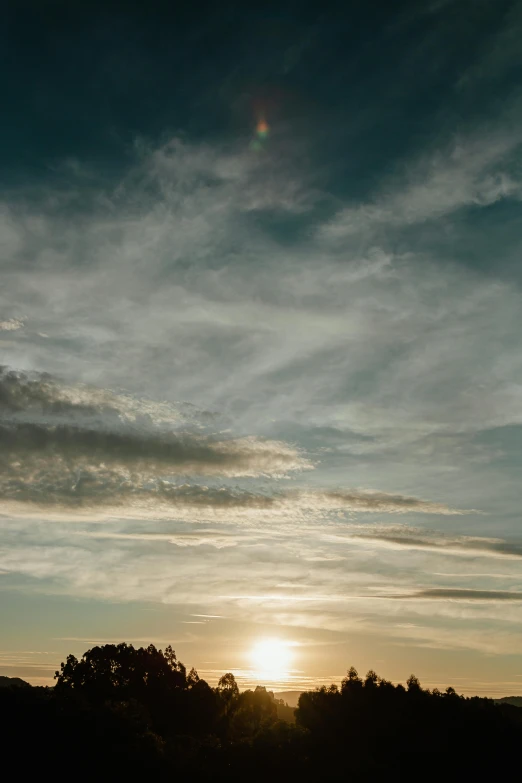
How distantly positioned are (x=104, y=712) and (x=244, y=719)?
41.2 m

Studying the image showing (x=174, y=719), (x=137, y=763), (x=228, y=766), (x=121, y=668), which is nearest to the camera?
(x=137, y=763)

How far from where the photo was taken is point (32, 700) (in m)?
72.4

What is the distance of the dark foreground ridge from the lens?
62281mm

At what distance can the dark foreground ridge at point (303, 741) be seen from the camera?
204 feet

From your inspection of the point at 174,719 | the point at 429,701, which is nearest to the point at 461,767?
the point at 429,701

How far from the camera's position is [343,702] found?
8275cm

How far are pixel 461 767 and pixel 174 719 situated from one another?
1925 inches

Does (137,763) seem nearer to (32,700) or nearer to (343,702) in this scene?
(32,700)

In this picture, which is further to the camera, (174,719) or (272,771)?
(174,719)

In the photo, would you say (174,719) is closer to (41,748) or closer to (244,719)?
(244,719)

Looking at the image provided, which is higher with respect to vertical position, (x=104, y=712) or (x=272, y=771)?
(x=104, y=712)

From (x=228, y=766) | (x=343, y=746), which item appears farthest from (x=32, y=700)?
(x=343, y=746)

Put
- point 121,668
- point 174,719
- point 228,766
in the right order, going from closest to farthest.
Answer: point 228,766 < point 174,719 < point 121,668

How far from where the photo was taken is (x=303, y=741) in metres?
73.2
